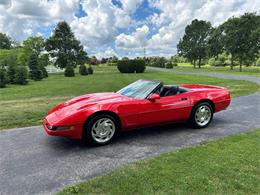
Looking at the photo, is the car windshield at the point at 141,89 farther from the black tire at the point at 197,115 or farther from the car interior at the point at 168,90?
→ the black tire at the point at 197,115

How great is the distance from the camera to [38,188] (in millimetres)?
2541

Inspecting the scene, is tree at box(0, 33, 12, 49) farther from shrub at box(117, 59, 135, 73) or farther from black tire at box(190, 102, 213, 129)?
black tire at box(190, 102, 213, 129)

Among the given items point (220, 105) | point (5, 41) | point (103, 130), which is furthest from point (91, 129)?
point (5, 41)

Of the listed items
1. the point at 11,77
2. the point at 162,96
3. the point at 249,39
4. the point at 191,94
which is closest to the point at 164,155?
the point at 162,96

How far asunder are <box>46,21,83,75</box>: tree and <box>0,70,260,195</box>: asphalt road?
108 feet

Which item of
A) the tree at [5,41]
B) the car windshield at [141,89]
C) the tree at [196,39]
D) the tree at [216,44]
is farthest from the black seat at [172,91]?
the tree at [5,41]

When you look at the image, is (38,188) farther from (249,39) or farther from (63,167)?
(249,39)

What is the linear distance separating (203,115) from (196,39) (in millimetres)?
49108

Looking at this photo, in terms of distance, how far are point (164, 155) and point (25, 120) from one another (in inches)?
164

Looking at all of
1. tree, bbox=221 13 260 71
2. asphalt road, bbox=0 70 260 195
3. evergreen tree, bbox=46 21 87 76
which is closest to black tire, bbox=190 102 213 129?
asphalt road, bbox=0 70 260 195

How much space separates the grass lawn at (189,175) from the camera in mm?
2416

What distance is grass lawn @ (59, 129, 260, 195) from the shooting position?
242 cm

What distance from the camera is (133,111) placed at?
12.9 ft

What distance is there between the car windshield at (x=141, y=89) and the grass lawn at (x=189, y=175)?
4.51 ft
